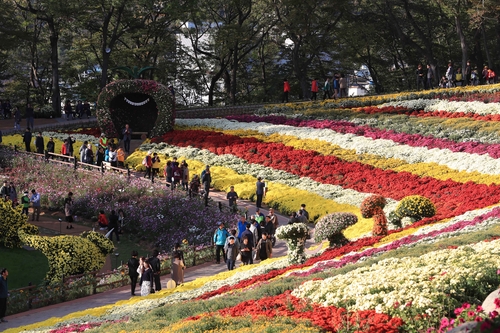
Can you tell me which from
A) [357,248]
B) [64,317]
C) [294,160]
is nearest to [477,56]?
[294,160]

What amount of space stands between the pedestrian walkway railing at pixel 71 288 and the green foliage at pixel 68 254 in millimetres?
623

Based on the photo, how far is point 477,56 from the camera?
55.2 metres

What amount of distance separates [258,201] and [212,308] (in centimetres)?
1438

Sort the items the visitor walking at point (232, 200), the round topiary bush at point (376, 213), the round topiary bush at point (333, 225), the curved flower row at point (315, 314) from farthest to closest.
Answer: the visitor walking at point (232, 200) → the round topiary bush at point (376, 213) → the round topiary bush at point (333, 225) → the curved flower row at point (315, 314)

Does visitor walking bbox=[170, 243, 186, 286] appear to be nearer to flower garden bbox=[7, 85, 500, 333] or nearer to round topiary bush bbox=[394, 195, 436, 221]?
flower garden bbox=[7, 85, 500, 333]

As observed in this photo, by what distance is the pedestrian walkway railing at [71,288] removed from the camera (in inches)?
782

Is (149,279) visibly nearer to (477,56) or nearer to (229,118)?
(229,118)

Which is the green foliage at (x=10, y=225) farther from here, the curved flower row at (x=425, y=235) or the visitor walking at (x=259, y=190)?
the curved flower row at (x=425, y=235)

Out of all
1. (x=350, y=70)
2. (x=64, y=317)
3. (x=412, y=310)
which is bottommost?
(x=64, y=317)

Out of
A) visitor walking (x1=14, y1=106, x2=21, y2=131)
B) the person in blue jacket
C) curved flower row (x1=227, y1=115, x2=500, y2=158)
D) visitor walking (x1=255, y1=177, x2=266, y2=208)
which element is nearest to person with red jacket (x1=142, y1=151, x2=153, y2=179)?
visitor walking (x1=255, y1=177, x2=266, y2=208)

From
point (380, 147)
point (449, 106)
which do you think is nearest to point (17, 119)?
point (380, 147)

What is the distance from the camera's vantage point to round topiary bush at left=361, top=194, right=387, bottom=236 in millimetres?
21625

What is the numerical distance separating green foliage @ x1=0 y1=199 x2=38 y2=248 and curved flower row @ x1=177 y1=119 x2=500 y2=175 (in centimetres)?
1557

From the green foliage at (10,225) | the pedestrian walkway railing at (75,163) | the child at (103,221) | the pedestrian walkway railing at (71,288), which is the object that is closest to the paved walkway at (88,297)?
the pedestrian walkway railing at (71,288)
